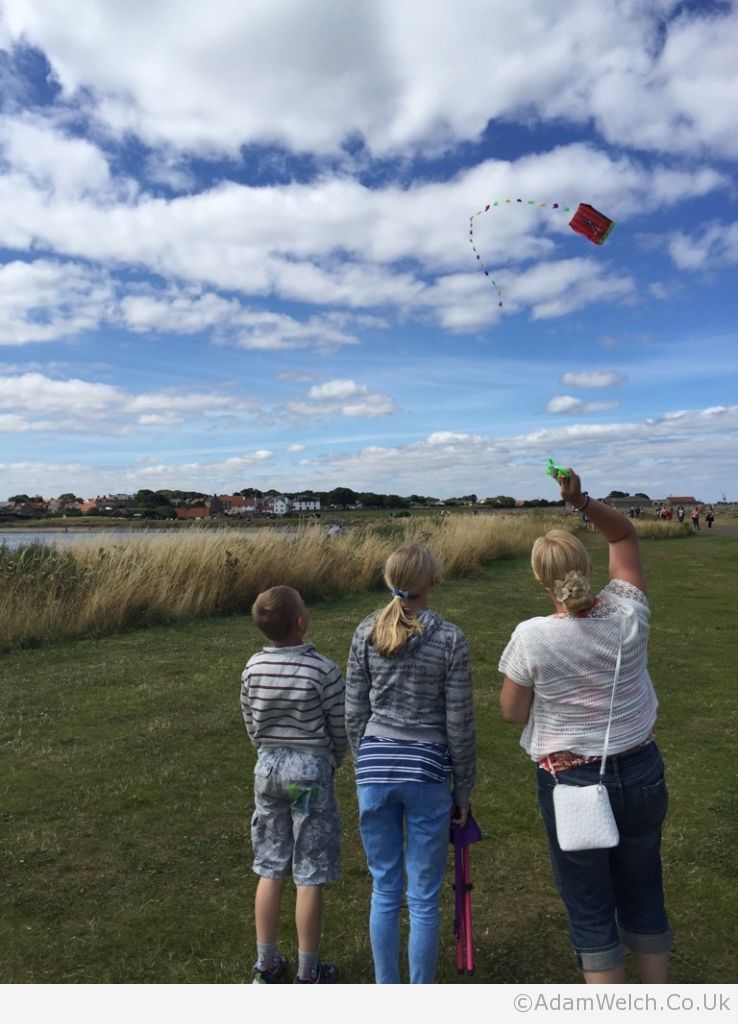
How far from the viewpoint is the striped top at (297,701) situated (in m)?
2.75

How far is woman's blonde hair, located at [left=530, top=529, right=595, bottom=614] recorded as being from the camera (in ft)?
7.56

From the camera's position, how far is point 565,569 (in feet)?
7.88

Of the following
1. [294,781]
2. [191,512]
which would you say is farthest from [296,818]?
[191,512]

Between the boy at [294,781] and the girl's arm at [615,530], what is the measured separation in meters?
1.08

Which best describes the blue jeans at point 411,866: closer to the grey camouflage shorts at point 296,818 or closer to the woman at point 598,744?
the grey camouflage shorts at point 296,818

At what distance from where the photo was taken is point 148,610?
1068 cm

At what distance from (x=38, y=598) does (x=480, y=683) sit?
20.5 ft

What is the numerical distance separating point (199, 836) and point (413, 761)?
213 cm

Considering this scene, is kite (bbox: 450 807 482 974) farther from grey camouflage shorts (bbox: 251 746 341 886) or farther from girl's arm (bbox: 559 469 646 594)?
girl's arm (bbox: 559 469 646 594)

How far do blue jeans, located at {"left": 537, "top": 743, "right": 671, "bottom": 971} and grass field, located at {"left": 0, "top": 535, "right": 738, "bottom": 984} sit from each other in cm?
59

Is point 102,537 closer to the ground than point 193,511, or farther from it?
closer to the ground

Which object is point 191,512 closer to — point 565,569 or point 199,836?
point 199,836
